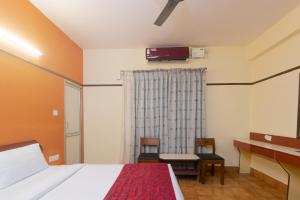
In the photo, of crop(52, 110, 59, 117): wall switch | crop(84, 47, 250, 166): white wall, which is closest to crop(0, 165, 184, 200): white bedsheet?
crop(52, 110, 59, 117): wall switch

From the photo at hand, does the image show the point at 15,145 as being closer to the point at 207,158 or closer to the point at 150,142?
the point at 150,142

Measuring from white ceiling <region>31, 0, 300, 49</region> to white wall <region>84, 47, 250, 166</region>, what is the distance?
13.4 inches

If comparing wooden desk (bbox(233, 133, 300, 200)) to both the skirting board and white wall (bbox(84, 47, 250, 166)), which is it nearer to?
the skirting board

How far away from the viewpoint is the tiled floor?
2.63 metres

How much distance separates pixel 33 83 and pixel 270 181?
13.4 feet

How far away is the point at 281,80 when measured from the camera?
2824mm

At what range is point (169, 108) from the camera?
370cm

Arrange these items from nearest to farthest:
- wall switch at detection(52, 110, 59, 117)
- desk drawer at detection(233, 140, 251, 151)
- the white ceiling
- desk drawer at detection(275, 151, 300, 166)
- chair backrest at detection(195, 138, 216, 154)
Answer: desk drawer at detection(275, 151, 300, 166), the white ceiling, wall switch at detection(52, 110, 59, 117), desk drawer at detection(233, 140, 251, 151), chair backrest at detection(195, 138, 216, 154)

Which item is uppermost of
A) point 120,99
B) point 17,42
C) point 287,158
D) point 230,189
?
point 17,42

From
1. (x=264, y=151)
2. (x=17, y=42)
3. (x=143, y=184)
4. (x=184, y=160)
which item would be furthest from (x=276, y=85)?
(x=17, y=42)

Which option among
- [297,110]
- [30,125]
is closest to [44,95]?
[30,125]

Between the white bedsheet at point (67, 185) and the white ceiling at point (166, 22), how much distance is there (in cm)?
213

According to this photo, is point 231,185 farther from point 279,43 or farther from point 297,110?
point 279,43

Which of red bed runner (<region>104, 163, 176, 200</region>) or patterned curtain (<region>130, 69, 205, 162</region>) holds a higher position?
patterned curtain (<region>130, 69, 205, 162</region>)
